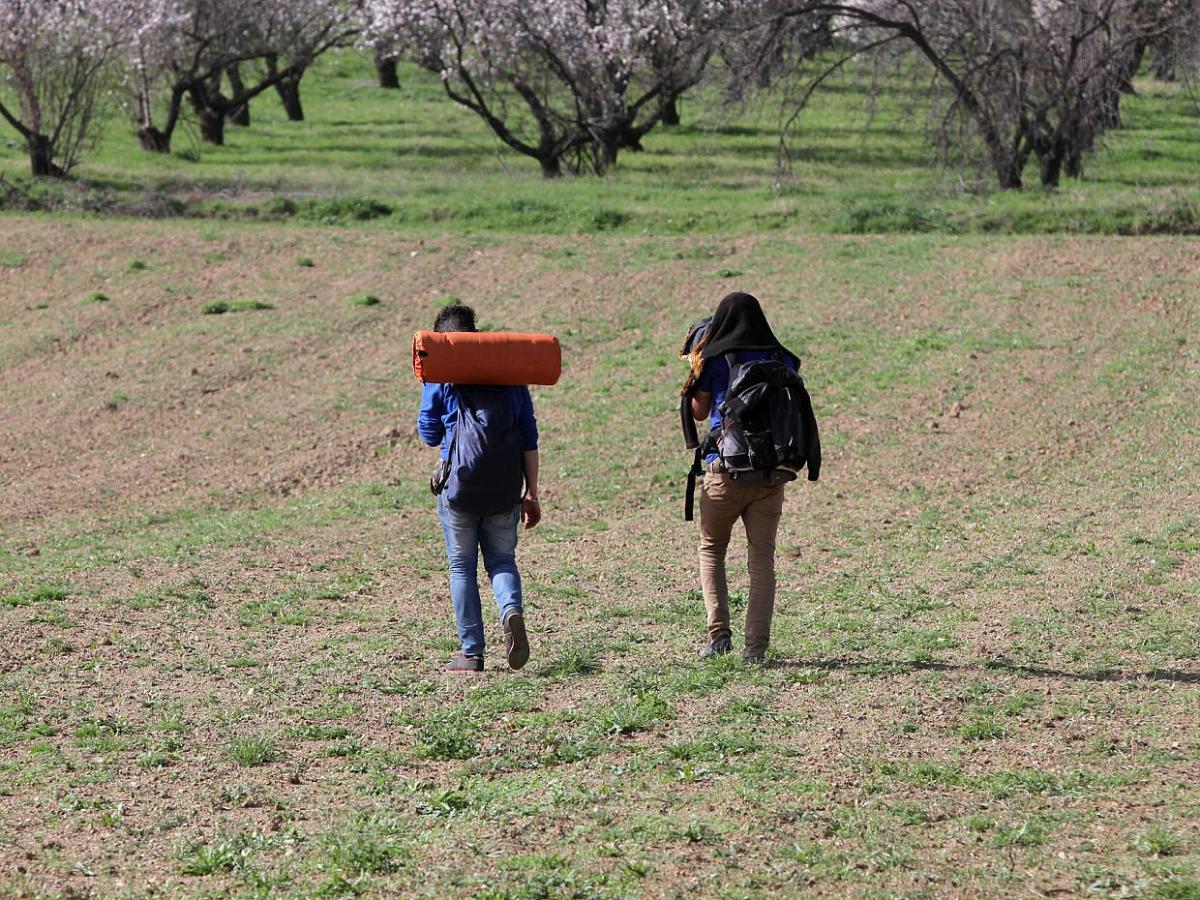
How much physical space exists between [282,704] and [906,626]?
3380 millimetres

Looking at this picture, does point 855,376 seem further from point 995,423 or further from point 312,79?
point 312,79

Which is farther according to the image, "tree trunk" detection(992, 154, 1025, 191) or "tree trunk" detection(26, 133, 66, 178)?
"tree trunk" detection(26, 133, 66, 178)

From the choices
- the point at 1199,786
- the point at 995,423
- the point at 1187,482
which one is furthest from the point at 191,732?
the point at 995,423

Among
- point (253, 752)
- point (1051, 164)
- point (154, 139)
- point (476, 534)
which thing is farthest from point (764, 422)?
point (154, 139)

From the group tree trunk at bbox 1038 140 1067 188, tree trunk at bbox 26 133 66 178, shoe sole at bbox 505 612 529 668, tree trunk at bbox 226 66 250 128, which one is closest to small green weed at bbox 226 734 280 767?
shoe sole at bbox 505 612 529 668

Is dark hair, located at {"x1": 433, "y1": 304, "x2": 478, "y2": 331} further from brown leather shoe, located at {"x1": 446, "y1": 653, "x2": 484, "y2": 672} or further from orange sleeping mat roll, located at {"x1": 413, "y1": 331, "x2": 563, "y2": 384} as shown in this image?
brown leather shoe, located at {"x1": 446, "y1": 653, "x2": 484, "y2": 672}

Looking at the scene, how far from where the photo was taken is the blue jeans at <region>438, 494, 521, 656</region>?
6.93m

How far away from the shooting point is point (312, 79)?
148ft

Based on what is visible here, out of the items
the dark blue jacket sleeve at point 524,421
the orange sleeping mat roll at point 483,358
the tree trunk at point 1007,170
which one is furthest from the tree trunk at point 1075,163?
the orange sleeping mat roll at point 483,358

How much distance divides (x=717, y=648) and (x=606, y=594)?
195 centimetres

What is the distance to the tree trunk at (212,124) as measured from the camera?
111 ft

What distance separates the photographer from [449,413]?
694 centimetres

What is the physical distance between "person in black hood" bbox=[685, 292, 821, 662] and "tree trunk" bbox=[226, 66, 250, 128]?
31118 mm

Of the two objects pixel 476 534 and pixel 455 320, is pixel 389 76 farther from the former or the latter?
pixel 476 534
